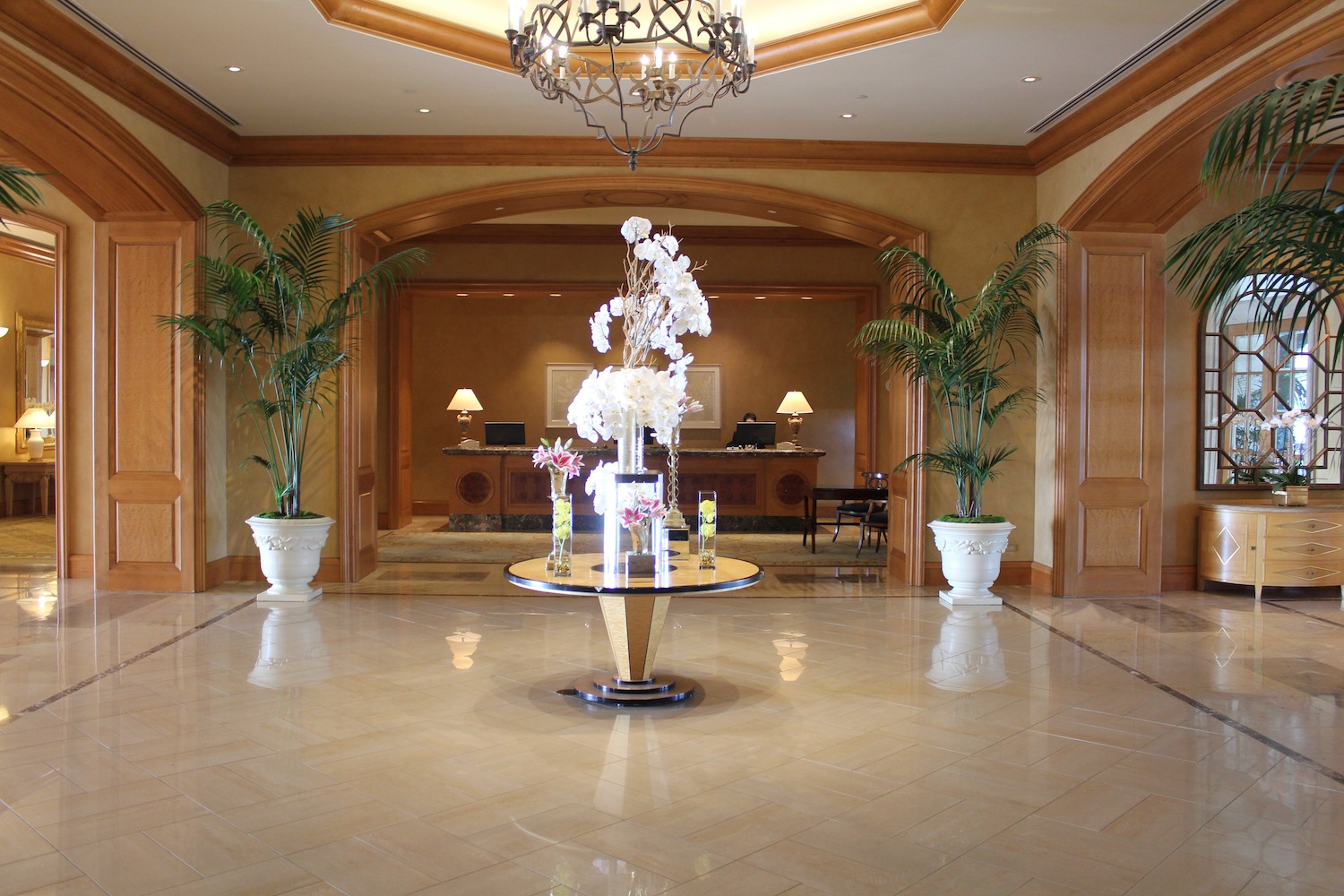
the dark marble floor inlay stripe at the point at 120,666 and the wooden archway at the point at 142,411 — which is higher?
the wooden archway at the point at 142,411

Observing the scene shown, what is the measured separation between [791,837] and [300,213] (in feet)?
20.3

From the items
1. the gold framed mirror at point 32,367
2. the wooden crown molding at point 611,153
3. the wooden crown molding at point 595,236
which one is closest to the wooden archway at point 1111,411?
the wooden crown molding at point 611,153

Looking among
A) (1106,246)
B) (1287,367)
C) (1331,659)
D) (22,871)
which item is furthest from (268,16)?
(1287,367)

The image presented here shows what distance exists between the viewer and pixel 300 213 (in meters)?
7.85

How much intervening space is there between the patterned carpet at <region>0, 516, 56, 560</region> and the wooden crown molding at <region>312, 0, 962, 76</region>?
6.67 m

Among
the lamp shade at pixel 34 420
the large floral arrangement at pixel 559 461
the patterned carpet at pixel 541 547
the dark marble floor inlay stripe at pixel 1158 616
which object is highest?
the lamp shade at pixel 34 420

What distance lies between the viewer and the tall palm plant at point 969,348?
25.8ft

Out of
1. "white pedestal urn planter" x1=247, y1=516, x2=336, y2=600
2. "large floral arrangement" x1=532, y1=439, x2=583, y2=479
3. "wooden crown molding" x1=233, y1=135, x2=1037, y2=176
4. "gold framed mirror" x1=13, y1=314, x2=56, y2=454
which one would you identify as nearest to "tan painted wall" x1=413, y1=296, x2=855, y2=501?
"gold framed mirror" x1=13, y1=314, x2=56, y2=454

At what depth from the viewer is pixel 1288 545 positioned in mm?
8242

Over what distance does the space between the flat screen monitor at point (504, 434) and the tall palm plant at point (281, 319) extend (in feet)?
14.7

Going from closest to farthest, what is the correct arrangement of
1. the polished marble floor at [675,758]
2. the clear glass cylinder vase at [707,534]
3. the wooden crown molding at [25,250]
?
the polished marble floor at [675,758] < the clear glass cylinder vase at [707,534] < the wooden crown molding at [25,250]

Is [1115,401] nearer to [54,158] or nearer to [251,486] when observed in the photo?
[251,486]

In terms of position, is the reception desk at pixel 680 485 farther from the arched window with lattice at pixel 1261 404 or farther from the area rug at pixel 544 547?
the arched window with lattice at pixel 1261 404

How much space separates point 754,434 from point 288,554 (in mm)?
6801
